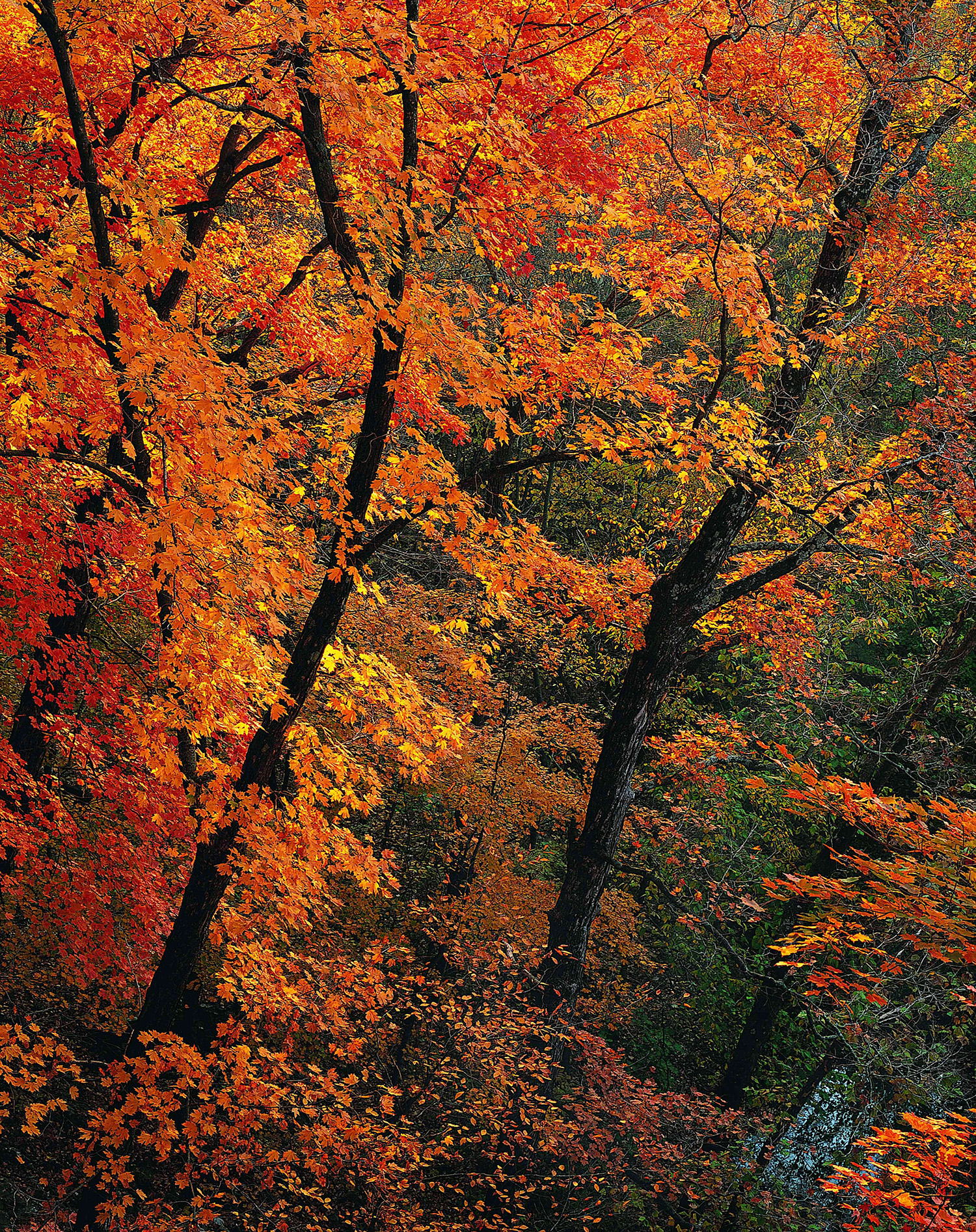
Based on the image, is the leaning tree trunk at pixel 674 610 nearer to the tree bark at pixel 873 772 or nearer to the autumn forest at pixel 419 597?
the autumn forest at pixel 419 597

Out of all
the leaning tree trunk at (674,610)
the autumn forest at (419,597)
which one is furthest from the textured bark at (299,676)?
the leaning tree trunk at (674,610)

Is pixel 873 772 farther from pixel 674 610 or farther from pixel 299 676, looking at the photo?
pixel 299 676

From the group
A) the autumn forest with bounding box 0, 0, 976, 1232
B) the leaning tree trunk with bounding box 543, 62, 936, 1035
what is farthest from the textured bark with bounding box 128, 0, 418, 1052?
the leaning tree trunk with bounding box 543, 62, 936, 1035

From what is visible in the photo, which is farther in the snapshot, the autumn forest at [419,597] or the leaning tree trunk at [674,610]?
the leaning tree trunk at [674,610]

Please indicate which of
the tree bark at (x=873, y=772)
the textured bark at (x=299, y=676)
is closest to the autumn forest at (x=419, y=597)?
the textured bark at (x=299, y=676)

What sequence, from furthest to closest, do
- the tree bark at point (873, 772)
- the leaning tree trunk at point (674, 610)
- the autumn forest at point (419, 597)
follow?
the tree bark at point (873, 772) → the leaning tree trunk at point (674, 610) → the autumn forest at point (419, 597)

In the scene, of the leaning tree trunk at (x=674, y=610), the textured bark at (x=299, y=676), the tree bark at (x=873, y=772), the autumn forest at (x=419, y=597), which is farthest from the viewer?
the tree bark at (x=873, y=772)

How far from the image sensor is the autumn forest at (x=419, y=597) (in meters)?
4.97

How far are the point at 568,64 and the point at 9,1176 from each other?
11.2m

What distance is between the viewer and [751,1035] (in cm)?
1173

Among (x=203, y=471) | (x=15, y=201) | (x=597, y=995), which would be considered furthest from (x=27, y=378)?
(x=597, y=995)

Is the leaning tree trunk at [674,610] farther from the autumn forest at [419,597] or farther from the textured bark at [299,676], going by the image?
the textured bark at [299,676]

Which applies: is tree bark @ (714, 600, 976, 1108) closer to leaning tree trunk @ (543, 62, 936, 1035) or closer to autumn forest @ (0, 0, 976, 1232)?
autumn forest @ (0, 0, 976, 1232)

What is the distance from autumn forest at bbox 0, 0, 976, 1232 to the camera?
16.3ft
